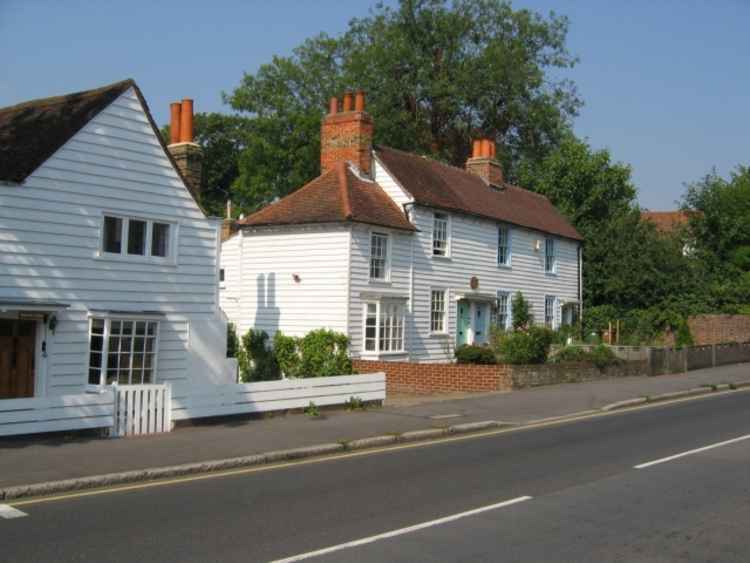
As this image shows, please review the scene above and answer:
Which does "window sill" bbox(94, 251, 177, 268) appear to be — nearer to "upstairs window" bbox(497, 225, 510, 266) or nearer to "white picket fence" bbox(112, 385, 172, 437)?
"white picket fence" bbox(112, 385, 172, 437)

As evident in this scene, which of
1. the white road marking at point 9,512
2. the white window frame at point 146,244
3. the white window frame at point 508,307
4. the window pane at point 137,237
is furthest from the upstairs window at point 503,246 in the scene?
the white road marking at point 9,512

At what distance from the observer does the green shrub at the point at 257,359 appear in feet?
87.5

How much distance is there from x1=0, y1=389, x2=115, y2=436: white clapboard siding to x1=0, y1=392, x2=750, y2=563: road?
357 centimetres

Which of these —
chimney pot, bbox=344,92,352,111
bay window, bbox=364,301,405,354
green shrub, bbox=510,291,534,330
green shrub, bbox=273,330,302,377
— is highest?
chimney pot, bbox=344,92,352,111

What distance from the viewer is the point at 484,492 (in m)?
10.2

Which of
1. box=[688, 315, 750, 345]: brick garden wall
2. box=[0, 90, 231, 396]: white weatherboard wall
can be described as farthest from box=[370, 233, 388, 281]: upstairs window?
box=[688, 315, 750, 345]: brick garden wall

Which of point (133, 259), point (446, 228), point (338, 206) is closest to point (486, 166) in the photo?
point (446, 228)

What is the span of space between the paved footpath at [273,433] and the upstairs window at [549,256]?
1246cm

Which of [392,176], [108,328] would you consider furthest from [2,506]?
[392,176]

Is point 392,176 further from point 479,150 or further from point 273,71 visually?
point 273,71

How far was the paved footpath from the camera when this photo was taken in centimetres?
1181

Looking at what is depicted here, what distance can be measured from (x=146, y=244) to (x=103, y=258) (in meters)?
1.17

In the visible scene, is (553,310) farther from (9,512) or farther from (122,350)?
(9,512)

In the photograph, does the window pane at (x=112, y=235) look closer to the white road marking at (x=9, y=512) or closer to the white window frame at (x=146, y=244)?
the white window frame at (x=146, y=244)
